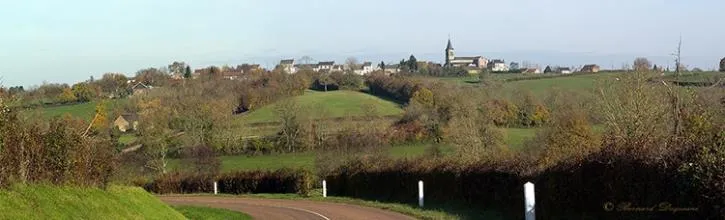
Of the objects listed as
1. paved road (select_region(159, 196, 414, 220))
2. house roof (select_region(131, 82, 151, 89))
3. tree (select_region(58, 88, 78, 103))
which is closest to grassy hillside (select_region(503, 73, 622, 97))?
paved road (select_region(159, 196, 414, 220))

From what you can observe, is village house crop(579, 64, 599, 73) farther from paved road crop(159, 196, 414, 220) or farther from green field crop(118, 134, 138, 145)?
paved road crop(159, 196, 414, 220)

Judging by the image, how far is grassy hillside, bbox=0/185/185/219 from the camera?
10742mm

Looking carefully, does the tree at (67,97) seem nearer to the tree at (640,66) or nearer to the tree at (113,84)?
the tree at (113,84)

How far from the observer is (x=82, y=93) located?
98.2m

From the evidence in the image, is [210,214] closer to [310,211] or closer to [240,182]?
[310,211]

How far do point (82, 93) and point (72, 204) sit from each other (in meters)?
91.8

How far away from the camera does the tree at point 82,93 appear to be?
9781cm

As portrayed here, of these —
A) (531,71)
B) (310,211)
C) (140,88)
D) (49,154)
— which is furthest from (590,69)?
(49,154)

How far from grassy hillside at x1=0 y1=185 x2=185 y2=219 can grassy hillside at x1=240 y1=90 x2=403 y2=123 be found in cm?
6640

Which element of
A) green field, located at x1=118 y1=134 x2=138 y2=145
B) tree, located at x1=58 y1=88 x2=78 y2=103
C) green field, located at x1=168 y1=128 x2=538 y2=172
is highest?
tree, located at x1=58 y1=88 x2=78 y2=103

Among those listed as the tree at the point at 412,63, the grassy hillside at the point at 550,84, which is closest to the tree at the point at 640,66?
the grassy hillside at the point at 550,84

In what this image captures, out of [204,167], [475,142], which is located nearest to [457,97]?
[475,142]

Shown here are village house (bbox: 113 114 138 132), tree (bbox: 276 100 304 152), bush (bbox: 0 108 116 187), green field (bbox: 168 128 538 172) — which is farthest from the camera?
village house (bbox: 113 114 138 132)

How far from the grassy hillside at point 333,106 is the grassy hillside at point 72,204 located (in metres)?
66.4
